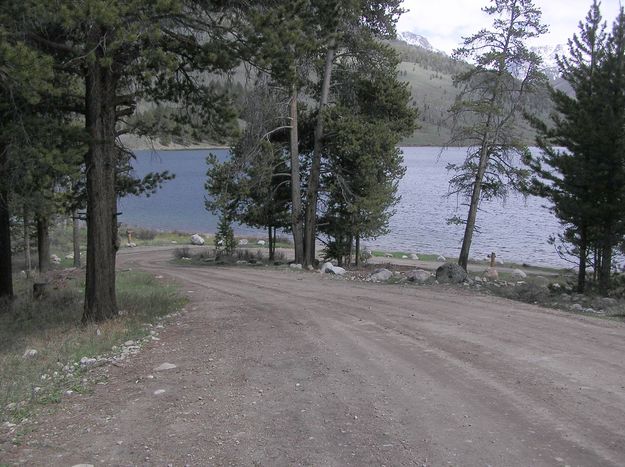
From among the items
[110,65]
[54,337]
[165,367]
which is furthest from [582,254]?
[54,337]

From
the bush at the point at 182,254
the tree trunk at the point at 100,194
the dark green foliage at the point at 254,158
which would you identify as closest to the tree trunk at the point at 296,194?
the dark green foliage at the point at 254,158

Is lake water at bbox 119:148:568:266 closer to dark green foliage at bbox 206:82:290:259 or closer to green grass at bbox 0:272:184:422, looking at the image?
dark green foliage at bbox 206:82:290:259

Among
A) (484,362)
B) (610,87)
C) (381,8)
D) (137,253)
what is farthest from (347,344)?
(137,253)

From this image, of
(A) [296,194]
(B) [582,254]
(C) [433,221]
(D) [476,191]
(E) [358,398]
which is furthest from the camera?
(C) [433,221]

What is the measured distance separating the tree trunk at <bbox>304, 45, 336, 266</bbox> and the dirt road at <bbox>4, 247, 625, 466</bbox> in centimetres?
1339

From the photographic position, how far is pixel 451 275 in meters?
16.5

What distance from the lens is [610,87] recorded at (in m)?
15.1

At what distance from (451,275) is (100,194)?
10.7 metres

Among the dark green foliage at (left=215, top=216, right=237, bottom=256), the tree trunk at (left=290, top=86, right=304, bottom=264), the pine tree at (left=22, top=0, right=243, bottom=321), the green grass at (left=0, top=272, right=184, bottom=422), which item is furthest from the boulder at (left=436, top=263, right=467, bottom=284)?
the dark green foliage at (left=215, top=216, right=237, bottom=256)

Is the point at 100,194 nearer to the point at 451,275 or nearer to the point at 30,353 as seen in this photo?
the point at 30,353

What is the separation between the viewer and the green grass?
19.5 ft

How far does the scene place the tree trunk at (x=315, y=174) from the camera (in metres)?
21.6

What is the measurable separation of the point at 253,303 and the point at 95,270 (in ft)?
10.8

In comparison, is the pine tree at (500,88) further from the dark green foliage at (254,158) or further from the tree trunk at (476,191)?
the dark green foliage at (254,158)
